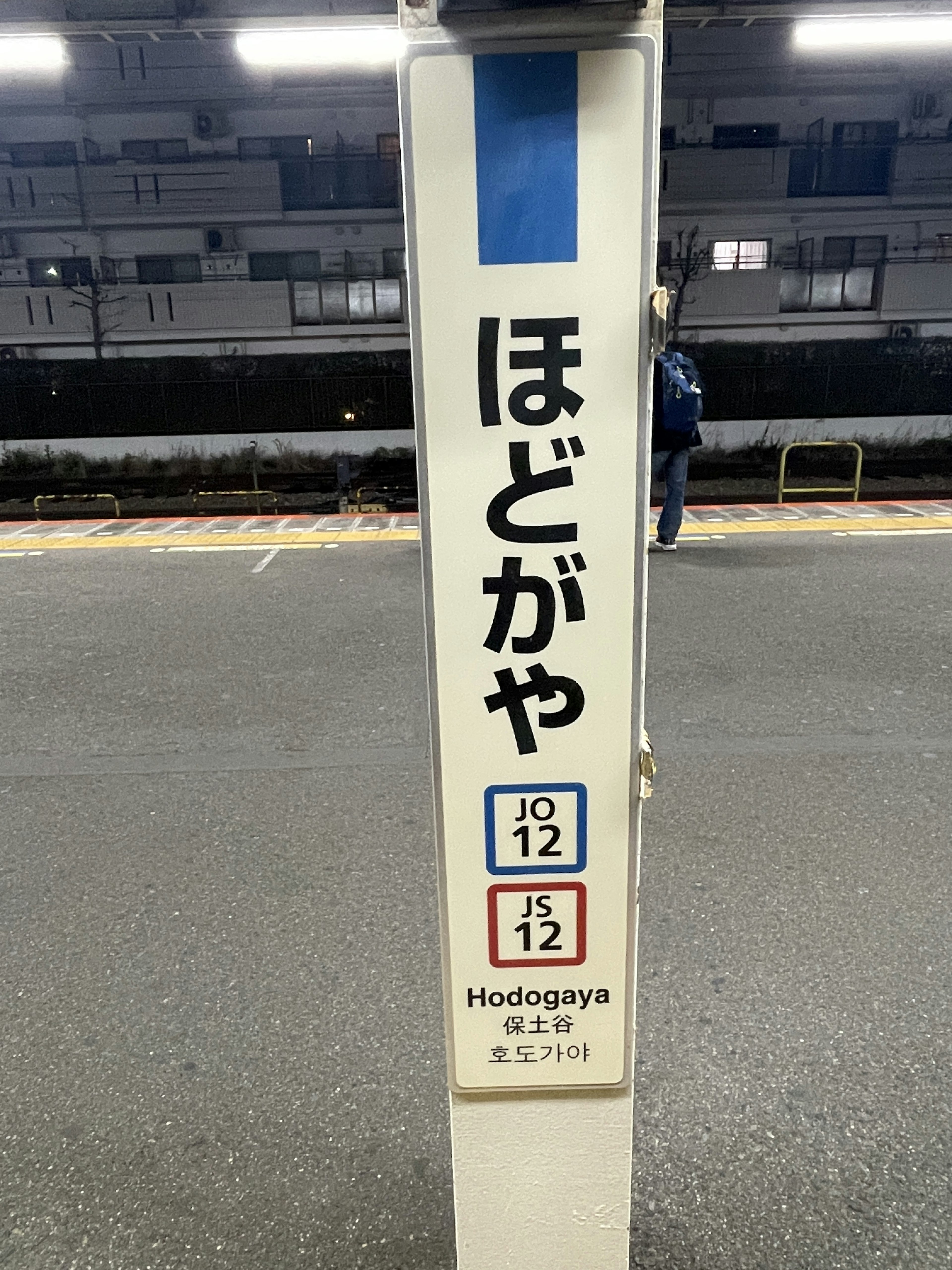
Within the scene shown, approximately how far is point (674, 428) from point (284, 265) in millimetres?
21941

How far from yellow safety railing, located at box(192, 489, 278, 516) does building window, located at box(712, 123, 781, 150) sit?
643 inches

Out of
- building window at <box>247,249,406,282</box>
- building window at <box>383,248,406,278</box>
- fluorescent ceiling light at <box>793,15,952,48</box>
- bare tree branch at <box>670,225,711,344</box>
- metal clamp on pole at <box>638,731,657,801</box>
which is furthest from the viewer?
building window at <box>247,249,406,282</box>

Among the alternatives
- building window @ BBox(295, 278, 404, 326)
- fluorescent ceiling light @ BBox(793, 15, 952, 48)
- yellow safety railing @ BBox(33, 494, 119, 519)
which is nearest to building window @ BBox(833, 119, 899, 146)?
building window @ BBox(295, 278, 404, 326)

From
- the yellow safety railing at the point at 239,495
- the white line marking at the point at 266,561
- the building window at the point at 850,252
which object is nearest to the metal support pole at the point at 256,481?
the yellow safety railing at the point at 239,495

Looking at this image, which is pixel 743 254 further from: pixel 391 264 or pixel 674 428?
pixel 674 428

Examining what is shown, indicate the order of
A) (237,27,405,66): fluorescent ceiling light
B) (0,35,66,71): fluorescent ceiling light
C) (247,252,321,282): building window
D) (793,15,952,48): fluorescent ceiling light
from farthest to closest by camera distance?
(247,252,321,282): building window < (0,35,66,71): fluorescent ceiling light < (793,15,952,48): fluorescent ceiling light < (237,27,405,66): fluorescent ceiling light

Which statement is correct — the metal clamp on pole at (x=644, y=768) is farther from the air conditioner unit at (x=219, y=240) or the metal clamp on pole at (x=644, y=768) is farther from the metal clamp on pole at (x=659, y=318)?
the air conditioner unit at (x=219, y=240)

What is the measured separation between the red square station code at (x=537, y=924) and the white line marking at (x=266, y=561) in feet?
20.0

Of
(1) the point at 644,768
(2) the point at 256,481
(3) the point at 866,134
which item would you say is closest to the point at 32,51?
(2) the point at 256,481

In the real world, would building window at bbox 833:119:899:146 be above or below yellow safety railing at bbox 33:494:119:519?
above

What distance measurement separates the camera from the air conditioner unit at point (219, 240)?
25.3 meters

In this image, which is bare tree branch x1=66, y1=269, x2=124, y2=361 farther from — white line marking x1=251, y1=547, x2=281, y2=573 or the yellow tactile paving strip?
white line marking x1=251, y1=547, x2=281, y2=573

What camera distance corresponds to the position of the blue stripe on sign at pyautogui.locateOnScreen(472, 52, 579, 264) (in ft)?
3.38

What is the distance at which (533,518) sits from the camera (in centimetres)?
116
